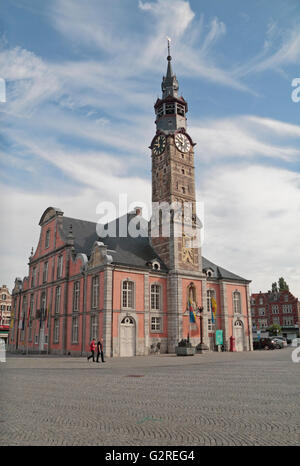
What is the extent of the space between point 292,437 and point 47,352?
129ft

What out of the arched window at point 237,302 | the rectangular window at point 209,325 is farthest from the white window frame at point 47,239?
the arched window at point 237,302

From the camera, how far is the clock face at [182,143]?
4534 centimetres

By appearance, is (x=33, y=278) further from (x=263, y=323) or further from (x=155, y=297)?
(x=263, y=323)

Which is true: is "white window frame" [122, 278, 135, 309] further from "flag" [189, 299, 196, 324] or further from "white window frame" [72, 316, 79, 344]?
"flag" [189, 299, 196, 324]

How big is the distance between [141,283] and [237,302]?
49.7 feet

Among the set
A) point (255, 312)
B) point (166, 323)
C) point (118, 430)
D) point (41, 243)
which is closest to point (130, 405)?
point (118, 430)

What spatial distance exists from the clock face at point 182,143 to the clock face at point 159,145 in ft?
5.30

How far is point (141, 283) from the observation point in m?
36.9

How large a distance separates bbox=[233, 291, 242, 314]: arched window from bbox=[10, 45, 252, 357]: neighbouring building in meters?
0.13

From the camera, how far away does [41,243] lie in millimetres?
48781

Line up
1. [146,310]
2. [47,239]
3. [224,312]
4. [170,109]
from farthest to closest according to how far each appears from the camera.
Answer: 1. [47,239]
2. [170,109]
3. [224,312]
4. [146,310]

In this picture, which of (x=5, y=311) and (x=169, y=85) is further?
(x=5, y=311)

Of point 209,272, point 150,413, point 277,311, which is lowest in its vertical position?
point 150,413

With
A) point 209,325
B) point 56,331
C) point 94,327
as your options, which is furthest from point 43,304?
point 209,325
